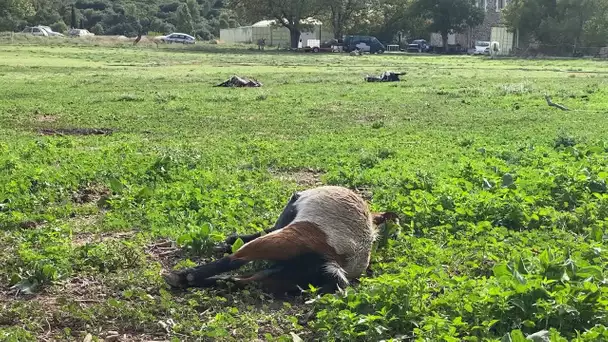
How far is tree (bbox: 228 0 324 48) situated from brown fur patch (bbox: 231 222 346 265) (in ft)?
182

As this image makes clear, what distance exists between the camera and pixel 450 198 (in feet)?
20.6

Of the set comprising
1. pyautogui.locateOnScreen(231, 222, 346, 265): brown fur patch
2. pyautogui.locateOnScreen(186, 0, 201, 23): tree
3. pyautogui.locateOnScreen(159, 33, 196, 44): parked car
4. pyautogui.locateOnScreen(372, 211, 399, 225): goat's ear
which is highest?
pyautogui.locateOnScreen(186, 0, 201, 23): tree

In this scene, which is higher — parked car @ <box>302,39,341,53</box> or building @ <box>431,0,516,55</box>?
building @ <box>431,0,516,55</box>

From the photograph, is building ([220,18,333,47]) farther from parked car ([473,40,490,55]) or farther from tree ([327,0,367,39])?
parked car ([473,40,490,55])

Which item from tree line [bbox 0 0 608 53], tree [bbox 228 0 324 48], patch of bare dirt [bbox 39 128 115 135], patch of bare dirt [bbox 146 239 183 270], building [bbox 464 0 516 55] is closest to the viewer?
patch of bare dirt [bbox 146 239 183 270]

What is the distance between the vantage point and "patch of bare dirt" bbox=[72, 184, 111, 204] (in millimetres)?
6941

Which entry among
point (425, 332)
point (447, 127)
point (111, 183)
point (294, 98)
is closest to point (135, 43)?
point (294, 98)

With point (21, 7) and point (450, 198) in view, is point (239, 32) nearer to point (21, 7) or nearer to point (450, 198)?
point (21, 7)

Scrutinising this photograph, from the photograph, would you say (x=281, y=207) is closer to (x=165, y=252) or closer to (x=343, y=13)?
(x=165, y=252)

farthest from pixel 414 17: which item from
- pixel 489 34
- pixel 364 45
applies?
pixel 364 45

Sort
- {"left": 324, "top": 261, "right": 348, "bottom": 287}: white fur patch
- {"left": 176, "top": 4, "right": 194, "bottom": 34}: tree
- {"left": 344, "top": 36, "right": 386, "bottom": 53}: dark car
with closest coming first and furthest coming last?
{"left": 324, "top": 261, "right": 348, "bottom": 287}: white fur patch < {"left": 344, "top": 36, "right": 386, "bottom": 53}: dark car < {"left": 176, "top": 4, "right": 194, "bottom": 34}: tree

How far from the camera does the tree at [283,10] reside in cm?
5897

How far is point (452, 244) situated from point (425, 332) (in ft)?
6.10

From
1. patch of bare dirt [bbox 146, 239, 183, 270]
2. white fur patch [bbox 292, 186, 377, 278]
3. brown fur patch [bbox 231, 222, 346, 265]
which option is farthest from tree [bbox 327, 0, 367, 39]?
brown fur patch [bbox 231, 222, 346, 265]
